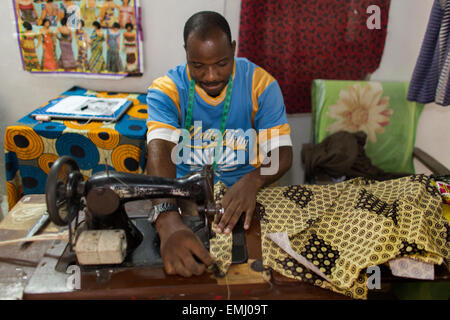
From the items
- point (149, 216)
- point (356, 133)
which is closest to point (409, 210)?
point (149, 216)

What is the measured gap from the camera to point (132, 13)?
7.53ft

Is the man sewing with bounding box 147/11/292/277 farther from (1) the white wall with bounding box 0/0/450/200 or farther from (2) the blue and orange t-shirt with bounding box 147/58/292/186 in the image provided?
(1) the white wall with bounding box 0/0/450/200

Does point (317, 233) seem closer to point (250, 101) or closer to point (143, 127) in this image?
point (250, 101)

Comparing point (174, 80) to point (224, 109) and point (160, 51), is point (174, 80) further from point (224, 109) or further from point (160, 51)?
point (160, 51)

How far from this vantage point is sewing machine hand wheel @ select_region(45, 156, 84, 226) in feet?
2.75

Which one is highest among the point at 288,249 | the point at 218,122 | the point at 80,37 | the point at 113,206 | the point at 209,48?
the point at 80,37

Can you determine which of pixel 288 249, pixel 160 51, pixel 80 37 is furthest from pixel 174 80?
pixel 80 37

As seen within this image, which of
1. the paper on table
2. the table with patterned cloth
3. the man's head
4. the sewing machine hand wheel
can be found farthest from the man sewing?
the table with patterned cloth

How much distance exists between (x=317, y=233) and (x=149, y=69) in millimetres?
1842

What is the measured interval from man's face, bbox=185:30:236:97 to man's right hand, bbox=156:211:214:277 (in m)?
0.59

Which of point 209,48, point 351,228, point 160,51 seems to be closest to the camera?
point 351,228

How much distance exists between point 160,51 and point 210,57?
1303 millimetres

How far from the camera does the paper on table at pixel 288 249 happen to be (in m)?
0.91

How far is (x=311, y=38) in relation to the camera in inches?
91.4
